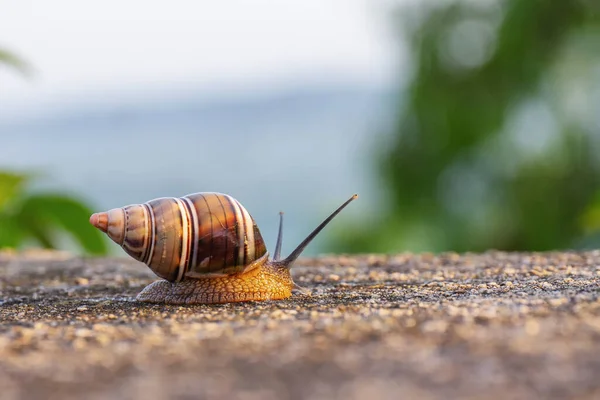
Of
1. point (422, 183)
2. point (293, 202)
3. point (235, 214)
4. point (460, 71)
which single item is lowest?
point (293, 202)

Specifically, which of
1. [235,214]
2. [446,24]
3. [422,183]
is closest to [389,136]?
[422,183]

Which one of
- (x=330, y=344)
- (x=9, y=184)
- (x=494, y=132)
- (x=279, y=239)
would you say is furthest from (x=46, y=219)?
(x=494, y=132)

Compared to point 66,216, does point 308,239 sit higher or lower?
higher

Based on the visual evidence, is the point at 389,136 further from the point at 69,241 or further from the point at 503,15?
the point at 69,241

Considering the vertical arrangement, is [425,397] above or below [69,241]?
above

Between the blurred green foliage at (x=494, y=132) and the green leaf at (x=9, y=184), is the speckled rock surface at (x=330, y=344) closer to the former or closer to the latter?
the green leaf at (x=9, y=184)

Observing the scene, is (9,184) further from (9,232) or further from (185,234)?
(185,234)

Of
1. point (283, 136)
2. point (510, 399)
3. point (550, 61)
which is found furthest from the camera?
point (283, 136)
